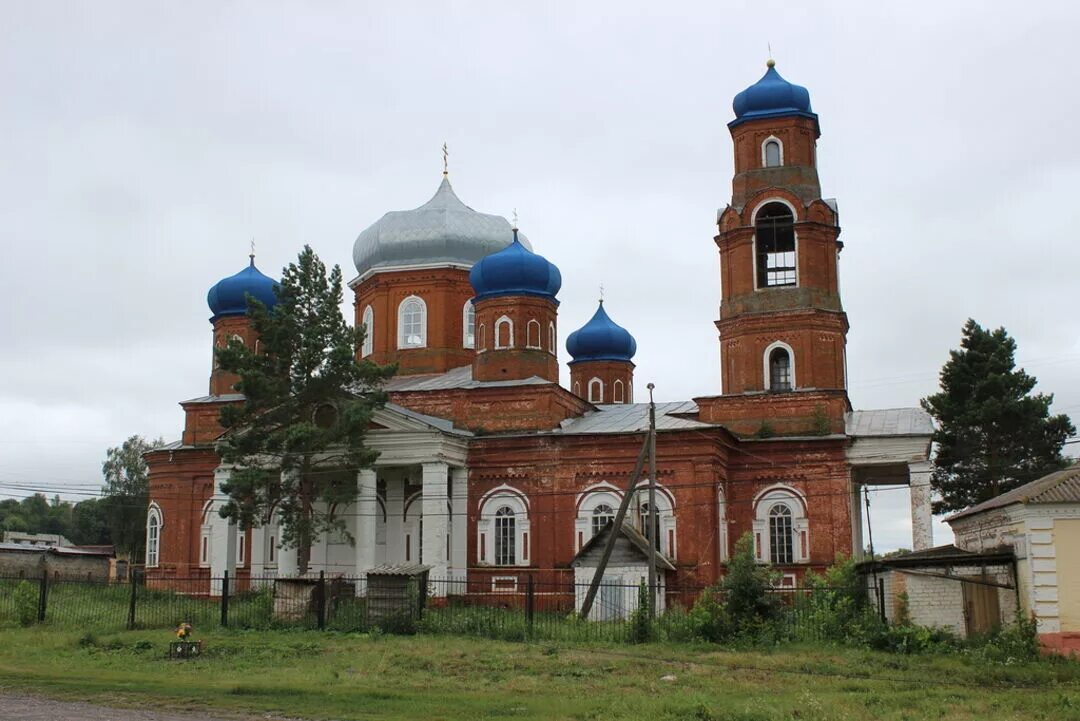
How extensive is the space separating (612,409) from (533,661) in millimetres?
17006

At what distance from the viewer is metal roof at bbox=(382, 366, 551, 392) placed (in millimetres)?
33219

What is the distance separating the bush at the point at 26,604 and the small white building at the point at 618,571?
1160cm

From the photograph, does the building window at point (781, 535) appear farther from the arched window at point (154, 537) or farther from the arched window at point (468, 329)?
the arched window at point (154, 537)

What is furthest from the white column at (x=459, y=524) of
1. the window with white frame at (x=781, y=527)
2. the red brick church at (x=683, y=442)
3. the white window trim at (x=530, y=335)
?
the window with white frame at (x=781, y=527)

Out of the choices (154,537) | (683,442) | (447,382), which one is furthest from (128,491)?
(683,442)

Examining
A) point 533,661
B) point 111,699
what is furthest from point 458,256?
point 111,699

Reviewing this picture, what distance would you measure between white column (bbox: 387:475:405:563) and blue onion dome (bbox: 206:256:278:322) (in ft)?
28.9

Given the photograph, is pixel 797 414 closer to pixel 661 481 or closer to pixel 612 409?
pixel 661 481

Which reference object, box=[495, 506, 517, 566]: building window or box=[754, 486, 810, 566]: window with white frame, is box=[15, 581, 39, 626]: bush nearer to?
box=[495, 506, 517, 566]: building window

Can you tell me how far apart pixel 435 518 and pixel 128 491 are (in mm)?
35697

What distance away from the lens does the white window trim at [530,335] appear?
34250mm

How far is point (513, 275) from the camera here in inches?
1363

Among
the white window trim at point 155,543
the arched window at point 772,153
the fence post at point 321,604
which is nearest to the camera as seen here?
the fence post at point 321,604

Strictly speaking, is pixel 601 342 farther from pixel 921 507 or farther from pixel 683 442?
pixel 921 507
